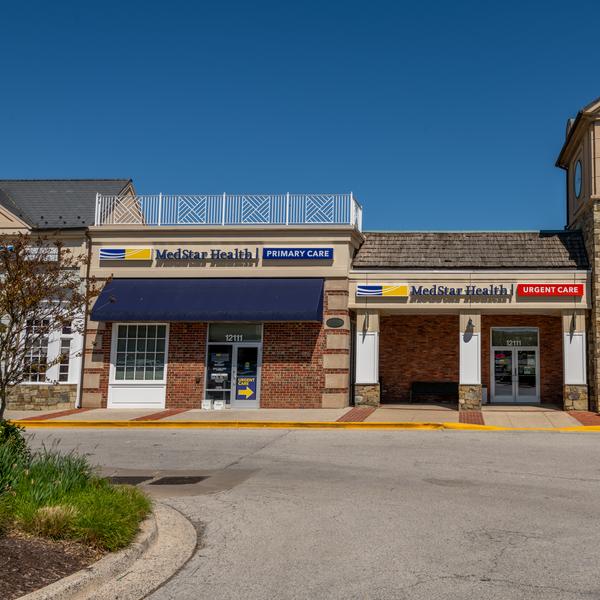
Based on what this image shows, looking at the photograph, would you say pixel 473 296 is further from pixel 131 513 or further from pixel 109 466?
pixel 131 513

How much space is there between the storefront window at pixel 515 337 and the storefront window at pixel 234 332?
814cm

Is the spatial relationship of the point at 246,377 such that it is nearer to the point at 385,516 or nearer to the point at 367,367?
the point at 367,367

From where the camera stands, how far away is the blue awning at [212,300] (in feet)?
64.1

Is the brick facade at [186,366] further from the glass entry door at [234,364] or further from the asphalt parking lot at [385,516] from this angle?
the asphalt parking lot at [385,516]

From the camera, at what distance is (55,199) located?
2391 cm

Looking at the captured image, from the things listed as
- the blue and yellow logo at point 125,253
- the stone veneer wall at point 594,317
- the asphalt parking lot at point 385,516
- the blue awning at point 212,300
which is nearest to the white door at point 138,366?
the blue awning at point 212,300

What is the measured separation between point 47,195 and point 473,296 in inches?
595

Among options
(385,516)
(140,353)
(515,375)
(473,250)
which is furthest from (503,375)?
(385,516)

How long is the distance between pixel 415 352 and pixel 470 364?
3297mm

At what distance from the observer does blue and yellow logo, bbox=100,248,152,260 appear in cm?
2123

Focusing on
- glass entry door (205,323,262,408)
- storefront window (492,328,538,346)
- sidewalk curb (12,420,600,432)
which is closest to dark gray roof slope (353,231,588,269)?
storefront window (492,328,538,346)

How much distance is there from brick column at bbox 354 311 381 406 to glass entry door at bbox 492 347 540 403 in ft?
15.7

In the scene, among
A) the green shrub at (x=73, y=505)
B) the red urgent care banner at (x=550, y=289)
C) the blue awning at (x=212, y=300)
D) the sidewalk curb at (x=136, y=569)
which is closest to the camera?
the sidewalk curb at (x=136, y=569)

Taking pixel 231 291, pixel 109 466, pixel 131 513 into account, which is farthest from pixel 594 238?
pixel 131 513
